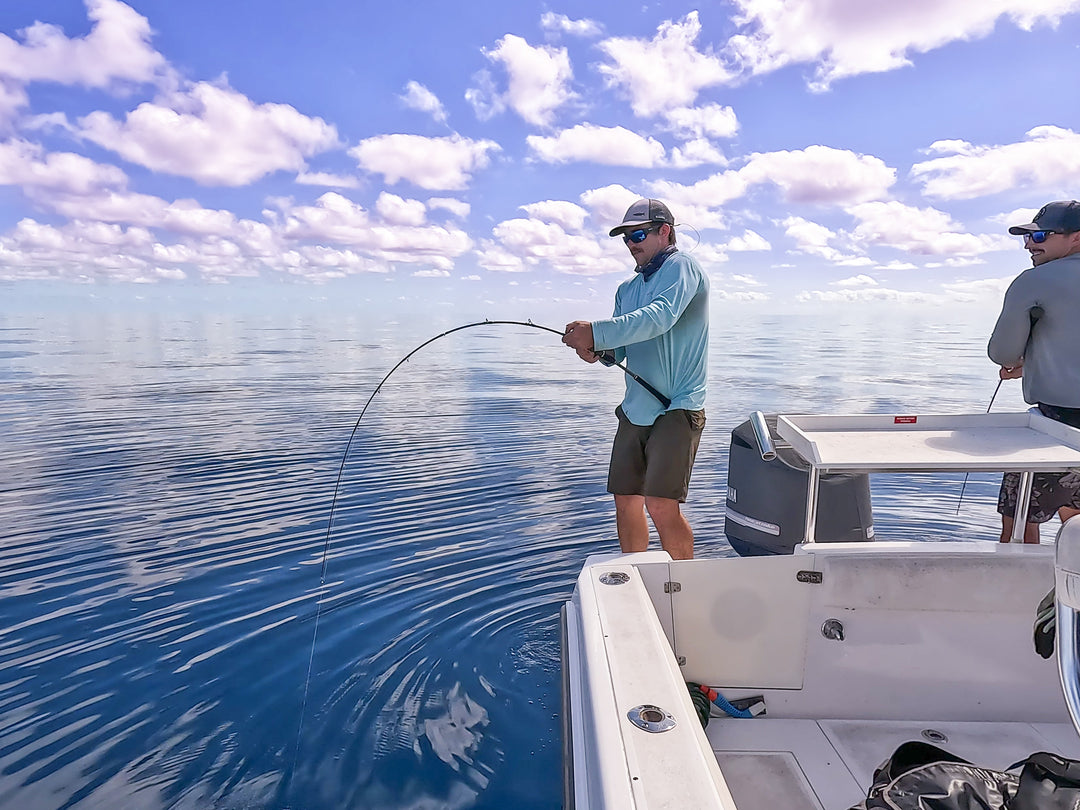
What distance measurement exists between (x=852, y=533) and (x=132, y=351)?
82.8 ft

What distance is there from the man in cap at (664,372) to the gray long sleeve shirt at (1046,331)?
1057 millimetres

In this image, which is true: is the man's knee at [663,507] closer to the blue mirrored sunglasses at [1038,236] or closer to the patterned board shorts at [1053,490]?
the patterned board shorts at [1053,490]

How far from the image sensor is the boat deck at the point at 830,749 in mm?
1662

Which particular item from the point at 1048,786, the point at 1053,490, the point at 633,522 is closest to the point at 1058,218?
the point at 1053,490

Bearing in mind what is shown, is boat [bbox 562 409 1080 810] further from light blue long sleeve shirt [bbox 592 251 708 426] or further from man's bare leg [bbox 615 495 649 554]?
man's bare leg [bbox 615 495 649 554]

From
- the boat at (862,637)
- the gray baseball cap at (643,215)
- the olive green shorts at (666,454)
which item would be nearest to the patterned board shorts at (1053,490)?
the boat at (862,637)

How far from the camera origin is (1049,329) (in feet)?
7.89

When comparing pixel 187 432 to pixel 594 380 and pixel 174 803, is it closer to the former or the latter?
pixel 174 803

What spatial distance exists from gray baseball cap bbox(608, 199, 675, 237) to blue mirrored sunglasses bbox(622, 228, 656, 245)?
22 mm

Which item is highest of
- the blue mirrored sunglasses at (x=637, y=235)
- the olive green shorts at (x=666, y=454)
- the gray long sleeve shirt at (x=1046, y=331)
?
the blue mirrored sunglasses at (x=637, y=235)

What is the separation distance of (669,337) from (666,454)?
43cm

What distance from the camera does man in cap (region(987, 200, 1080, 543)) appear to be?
2336 mm

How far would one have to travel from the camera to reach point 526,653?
8.52ft

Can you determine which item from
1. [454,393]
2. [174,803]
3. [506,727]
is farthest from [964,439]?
[454,393]
